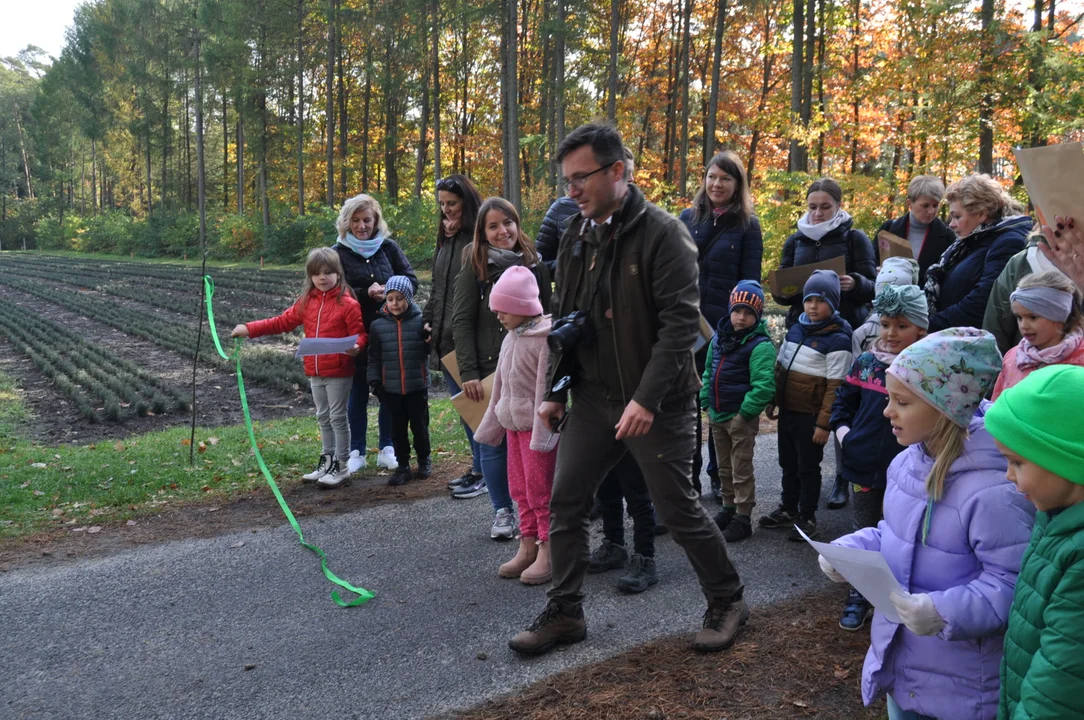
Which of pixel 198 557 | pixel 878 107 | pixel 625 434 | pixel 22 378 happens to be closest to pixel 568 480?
pixel 625 434

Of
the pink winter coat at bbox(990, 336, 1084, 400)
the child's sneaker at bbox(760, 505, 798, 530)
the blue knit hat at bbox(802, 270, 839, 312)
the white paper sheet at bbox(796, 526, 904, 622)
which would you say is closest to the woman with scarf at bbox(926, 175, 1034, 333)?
the blue knit hat at bbox(802, 270, 839, 312)

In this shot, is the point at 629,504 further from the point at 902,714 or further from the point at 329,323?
the point at 329,323

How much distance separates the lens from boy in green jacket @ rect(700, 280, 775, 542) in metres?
5.12

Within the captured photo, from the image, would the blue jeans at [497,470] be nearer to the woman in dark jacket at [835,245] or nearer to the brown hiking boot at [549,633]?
the brown hiking boot at [549,633]

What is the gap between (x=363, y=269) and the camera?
22.6 ft

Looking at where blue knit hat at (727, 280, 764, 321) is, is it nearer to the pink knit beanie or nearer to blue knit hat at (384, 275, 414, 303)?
→ the pink knit beanie

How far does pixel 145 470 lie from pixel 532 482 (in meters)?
4.04

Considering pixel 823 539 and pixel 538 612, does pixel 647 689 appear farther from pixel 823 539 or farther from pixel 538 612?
pixel 823 539

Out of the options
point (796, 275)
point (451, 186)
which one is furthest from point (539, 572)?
point (451, 186)

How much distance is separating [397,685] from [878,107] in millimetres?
22661

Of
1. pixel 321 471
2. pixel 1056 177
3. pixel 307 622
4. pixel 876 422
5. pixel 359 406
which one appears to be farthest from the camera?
pixel 359 406

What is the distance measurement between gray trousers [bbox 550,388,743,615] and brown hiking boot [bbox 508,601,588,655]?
4 centimetres

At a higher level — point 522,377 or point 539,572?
point 522,377

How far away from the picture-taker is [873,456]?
3953 millimetres
